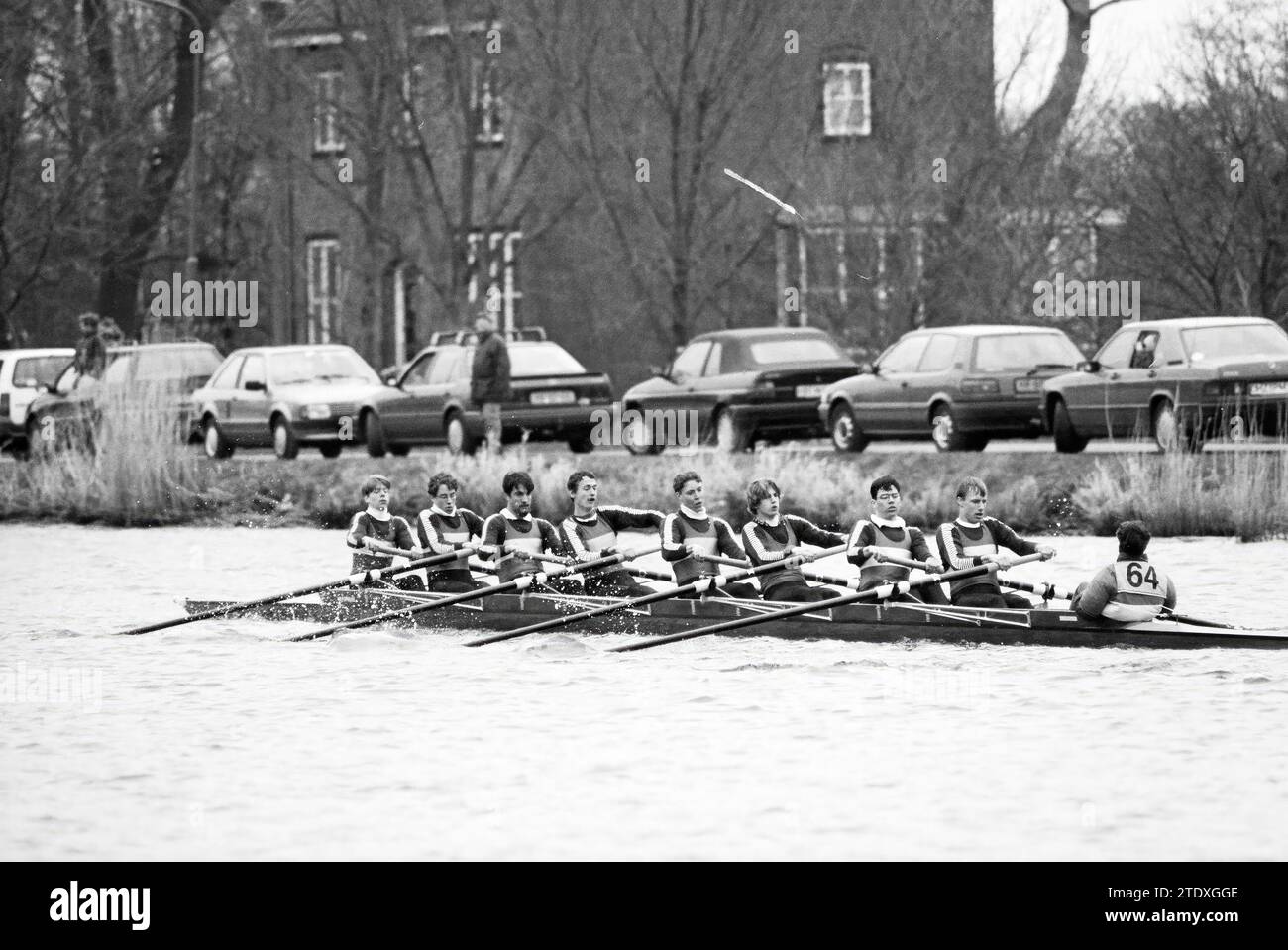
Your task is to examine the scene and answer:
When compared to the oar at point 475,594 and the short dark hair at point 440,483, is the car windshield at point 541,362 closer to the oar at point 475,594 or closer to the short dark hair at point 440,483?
the short dark hair at point 440,483

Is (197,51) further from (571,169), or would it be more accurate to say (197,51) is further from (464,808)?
Answer: (464,808)

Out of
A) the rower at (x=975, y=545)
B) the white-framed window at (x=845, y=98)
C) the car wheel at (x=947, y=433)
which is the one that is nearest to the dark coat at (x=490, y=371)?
the car wheel at (x=947, y=433)

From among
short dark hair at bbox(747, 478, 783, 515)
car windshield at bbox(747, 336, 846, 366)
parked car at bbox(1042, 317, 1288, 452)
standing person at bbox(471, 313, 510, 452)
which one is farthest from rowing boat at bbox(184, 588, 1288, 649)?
car windshield at bbox(747, 336, 846, 366)

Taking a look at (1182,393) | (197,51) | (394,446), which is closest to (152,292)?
(197,51)

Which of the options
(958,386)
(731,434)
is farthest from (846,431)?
(958,386)

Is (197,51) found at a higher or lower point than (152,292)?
higher

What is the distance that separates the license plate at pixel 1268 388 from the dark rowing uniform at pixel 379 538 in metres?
8.47

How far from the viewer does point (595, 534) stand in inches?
720

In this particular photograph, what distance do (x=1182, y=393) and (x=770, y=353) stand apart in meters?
5.91

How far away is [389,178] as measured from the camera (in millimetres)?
38938

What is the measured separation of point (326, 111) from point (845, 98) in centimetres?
932

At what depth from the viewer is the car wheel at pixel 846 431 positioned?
88.1 ft

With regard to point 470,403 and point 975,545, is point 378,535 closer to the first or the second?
point 975,545

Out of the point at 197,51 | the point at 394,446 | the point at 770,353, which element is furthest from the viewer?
the point at 197,51
